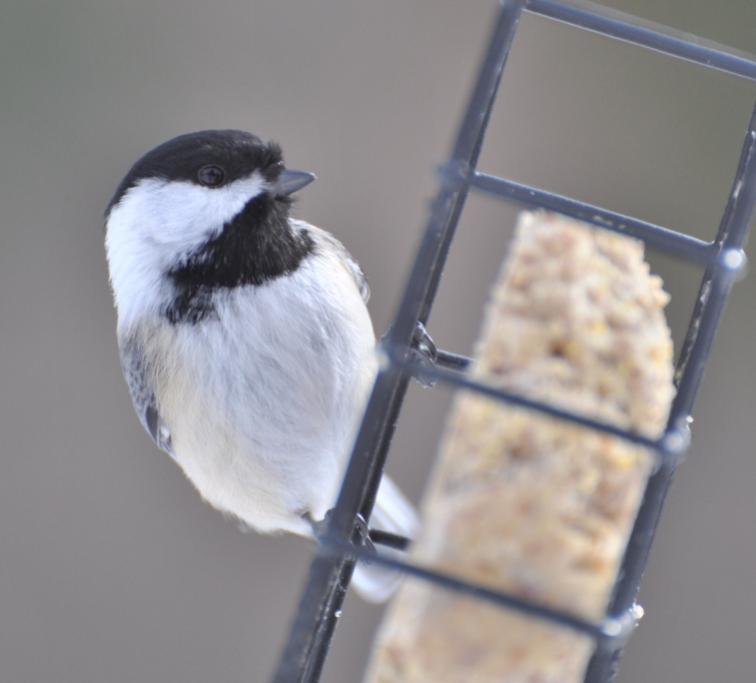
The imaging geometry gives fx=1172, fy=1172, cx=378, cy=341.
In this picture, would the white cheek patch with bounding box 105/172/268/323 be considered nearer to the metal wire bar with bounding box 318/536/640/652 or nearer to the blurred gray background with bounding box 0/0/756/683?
the metal wire bar with bounding box 318/536/640/652

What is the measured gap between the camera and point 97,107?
2451 mm

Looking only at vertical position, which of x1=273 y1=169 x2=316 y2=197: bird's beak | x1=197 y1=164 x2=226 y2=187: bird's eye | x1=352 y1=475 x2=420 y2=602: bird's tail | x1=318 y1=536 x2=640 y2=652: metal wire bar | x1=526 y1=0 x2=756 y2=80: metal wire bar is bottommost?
x1=352 y1=475 x2=420 y2=602: bird's tail

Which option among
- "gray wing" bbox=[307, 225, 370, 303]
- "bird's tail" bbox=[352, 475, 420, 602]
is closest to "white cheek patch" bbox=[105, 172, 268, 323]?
"gray wing" bbox=[307, 225, 370, 303]

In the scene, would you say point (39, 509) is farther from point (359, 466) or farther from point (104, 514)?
point (359, 466)

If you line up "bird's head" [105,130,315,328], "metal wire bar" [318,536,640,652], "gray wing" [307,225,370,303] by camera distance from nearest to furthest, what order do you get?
"metal wire bar" [318,536,640,652], "bird's head" [105,130,315,328], "gray wing" [307,225,370,303]

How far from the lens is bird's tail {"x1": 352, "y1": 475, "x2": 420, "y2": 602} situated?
5.01 ft

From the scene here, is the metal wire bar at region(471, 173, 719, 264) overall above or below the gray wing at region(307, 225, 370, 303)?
above

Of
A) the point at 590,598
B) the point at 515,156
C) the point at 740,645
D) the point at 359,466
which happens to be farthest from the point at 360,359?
the point at 740,645

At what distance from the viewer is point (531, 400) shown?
83 centimetres

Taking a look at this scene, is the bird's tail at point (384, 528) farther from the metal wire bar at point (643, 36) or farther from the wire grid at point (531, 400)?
the metal wire bar at point (643, 36)

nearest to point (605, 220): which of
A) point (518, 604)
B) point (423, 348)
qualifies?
point (518, 604)

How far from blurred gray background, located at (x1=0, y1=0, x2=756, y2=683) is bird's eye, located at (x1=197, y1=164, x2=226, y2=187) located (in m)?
0.88

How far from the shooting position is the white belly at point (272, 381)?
1348 millimetres

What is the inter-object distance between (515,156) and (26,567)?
1328mm
